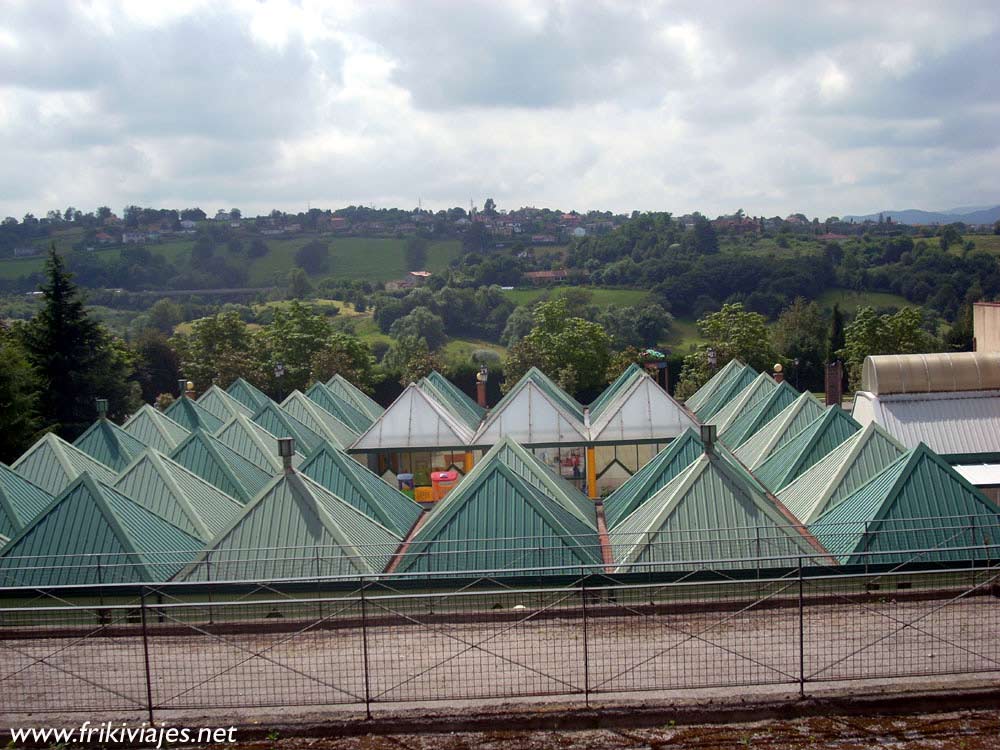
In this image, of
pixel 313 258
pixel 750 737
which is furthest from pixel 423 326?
pixel 750 737

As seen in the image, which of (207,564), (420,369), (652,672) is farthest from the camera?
(420,369)

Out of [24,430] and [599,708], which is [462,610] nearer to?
[599,708]

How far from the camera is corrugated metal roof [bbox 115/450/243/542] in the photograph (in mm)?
18641

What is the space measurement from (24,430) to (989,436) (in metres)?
29.7

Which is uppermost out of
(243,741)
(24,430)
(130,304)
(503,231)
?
(503,231)

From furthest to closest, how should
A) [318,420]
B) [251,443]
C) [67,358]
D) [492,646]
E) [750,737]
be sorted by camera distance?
[67,358] < [318,420] < [251,443] < [492,646] < [750,737]

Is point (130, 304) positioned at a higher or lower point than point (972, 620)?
higher

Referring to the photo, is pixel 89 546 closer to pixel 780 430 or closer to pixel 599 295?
pixel 780 430

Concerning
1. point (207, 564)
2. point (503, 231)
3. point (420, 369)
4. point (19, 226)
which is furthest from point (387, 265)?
point (207, 564)

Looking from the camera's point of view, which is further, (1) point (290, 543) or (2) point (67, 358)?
(2) point (67, 358)

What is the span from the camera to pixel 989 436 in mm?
27609

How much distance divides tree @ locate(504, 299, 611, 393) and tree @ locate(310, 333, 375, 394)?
24.4ft

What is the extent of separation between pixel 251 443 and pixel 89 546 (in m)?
9.58

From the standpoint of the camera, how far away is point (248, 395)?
3484cm
